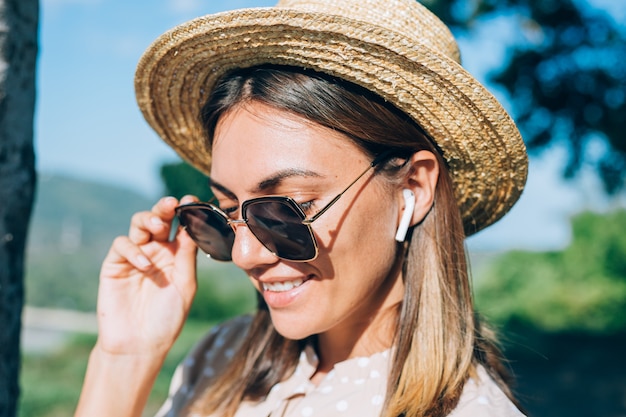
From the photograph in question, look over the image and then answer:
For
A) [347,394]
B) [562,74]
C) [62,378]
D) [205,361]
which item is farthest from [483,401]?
[62,378]

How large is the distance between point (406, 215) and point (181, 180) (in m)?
5.48

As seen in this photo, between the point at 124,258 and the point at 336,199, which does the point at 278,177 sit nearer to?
the point at 336,199

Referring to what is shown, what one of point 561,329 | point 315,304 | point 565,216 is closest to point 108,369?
point 315,304

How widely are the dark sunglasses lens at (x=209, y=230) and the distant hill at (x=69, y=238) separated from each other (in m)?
6.34

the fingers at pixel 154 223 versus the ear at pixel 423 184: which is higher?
the ear at pixel 423 184

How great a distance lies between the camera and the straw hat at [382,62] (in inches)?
68.7

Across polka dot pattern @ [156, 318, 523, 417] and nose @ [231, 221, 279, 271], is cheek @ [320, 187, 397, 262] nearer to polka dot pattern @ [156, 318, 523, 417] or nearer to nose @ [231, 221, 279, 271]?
nose @ [231, 221, 279, 271]

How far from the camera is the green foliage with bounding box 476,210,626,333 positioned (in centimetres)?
1059

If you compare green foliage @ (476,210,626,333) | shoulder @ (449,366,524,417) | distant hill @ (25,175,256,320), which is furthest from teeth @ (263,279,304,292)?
green foliage @ (476,210,626,333)

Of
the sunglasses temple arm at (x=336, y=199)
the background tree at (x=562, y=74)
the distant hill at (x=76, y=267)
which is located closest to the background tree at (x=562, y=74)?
the background tree at (x=562, y=74)

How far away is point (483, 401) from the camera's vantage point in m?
1.78

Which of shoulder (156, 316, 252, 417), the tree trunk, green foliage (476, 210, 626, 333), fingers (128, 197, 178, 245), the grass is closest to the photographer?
the tree trunk

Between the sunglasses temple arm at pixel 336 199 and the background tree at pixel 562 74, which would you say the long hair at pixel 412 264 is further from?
the background tree at pixel 562 74

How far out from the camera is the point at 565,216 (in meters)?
13.4
